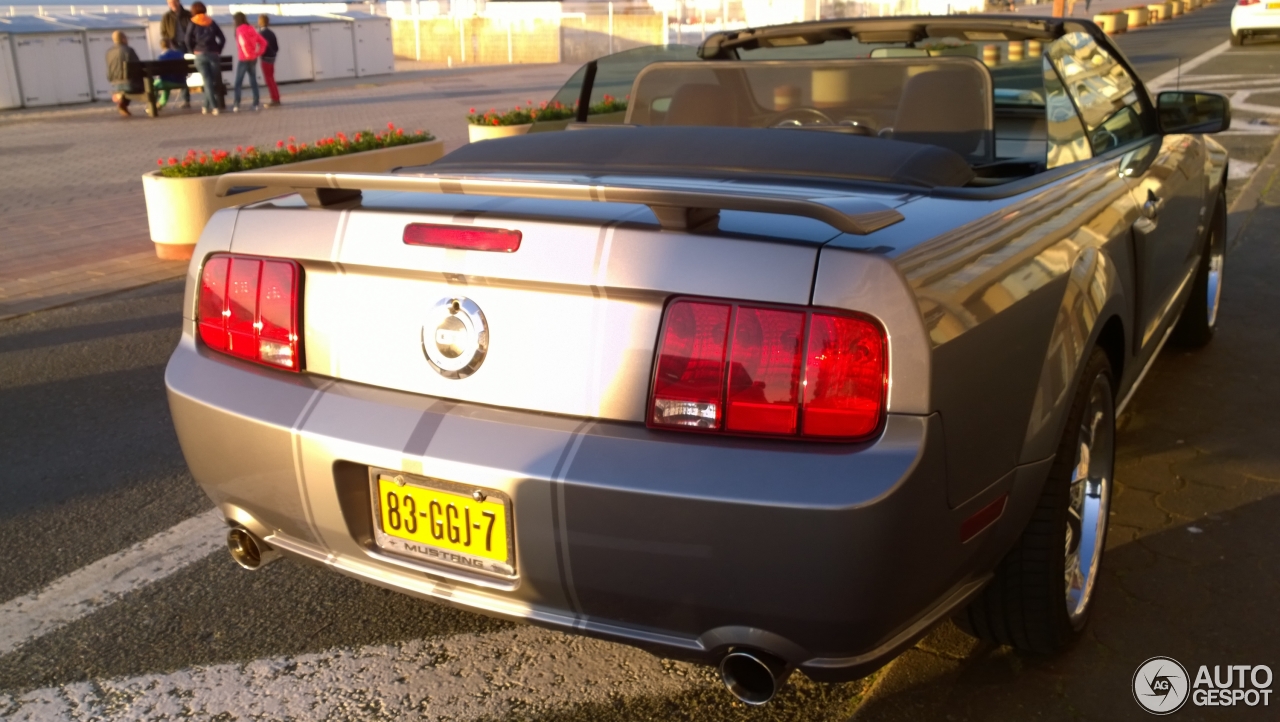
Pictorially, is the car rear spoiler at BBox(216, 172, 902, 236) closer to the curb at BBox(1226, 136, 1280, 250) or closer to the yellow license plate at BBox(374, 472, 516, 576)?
the yellow license plate at BBox(374, 472, 516, 576)

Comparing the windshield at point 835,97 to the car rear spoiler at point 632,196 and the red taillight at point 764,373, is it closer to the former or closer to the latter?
the car rear spoiler at point 632,196

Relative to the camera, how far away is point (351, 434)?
2.43 m

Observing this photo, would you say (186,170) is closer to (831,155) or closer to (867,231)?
(831,155)

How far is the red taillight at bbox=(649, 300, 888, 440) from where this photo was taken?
2.14m

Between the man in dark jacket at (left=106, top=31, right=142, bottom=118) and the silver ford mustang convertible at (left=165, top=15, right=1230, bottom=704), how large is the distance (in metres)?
18.2

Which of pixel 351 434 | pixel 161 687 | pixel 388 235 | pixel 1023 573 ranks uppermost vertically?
pixel 388 235

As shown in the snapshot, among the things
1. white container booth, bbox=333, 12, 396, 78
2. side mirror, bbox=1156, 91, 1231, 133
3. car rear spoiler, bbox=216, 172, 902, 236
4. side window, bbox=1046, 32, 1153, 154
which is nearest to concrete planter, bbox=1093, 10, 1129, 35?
white container booth, bbox=333, 12, 396, 78

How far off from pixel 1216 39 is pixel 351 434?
35.6m

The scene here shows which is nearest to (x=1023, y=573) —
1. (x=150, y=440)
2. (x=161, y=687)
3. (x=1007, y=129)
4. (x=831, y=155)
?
(x=831, y=155)

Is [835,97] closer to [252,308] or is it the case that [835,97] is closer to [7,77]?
[252,308]

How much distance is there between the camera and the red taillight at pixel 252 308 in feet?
8.70

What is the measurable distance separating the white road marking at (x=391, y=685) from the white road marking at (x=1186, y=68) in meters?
15.6

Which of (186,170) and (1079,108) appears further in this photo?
(186,170)

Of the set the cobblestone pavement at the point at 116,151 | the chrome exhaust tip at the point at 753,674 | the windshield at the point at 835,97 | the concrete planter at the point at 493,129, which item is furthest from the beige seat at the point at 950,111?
the concrete planter at the point at 493,129
